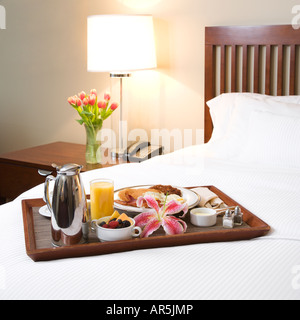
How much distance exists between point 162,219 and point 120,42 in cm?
151

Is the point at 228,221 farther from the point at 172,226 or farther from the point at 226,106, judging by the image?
the point at 226,106

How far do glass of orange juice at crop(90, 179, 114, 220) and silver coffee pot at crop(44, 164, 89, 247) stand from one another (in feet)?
0.45

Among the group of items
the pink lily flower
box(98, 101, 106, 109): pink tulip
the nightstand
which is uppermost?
box(98, 101, 106, 109): pink tulip

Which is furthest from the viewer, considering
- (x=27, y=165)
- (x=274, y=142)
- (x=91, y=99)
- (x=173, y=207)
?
(x=27, y=165)

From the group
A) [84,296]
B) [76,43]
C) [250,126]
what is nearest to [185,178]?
[250,126]

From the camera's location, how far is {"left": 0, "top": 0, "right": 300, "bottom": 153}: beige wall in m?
2.67

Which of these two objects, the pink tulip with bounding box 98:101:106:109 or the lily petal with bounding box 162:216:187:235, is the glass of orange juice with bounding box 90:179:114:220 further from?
the pink tulip with bounding box 98:101:106:109

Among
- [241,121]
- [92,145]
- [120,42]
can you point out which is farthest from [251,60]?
[92,145]

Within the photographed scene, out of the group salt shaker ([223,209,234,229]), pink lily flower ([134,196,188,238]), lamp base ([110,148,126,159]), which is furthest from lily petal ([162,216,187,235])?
lamp base ([110,148,126,159])

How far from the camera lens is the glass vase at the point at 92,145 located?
2580mm

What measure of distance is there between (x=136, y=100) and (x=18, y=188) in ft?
2.87

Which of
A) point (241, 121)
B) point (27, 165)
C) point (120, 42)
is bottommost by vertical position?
point (27, 165)

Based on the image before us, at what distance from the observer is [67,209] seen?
120 cm
